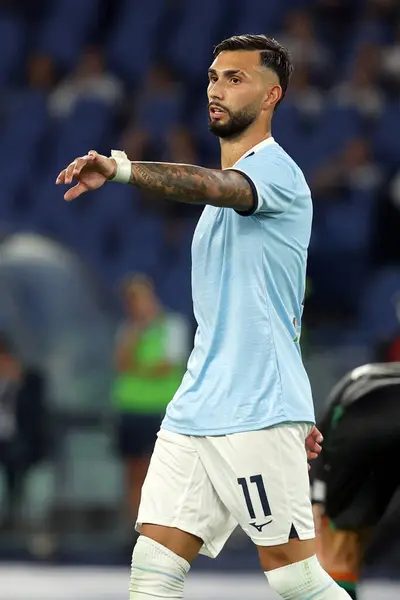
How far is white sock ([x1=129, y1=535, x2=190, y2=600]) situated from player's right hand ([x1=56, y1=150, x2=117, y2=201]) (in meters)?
1.07

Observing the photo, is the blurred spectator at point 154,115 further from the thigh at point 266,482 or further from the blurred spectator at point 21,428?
the thigh at point 266,482

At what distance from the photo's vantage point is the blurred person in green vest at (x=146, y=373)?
29.3ft

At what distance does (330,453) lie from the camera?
4.73 m

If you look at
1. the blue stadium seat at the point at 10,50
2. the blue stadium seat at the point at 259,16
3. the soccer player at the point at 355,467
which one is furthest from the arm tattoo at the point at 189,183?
the blue stadium seat at the point at 10,50

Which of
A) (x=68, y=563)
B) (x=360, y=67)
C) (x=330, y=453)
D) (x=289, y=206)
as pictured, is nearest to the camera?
(x=289, y=206)

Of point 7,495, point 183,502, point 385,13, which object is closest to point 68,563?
point 7,495

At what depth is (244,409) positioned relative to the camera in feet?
11.9

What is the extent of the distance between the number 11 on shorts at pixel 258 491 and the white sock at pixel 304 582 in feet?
0.54

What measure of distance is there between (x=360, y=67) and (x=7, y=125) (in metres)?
3.21

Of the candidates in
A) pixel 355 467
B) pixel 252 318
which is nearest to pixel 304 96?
pixel 355 467

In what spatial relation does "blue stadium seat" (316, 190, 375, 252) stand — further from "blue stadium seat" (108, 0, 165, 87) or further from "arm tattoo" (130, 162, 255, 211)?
"arm tattoo" (130, 162, 255, 211)

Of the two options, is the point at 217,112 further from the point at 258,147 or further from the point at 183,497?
the point at 183,497

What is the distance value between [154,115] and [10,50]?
191 cm

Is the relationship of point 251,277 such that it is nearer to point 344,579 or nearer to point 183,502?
point 183,502
